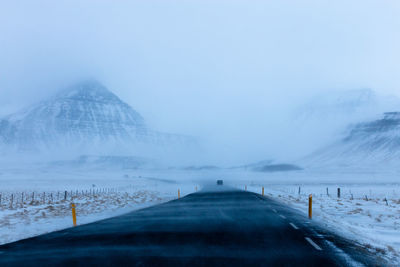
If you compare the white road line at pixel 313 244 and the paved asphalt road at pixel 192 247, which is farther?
the white road line at pixel 313 244

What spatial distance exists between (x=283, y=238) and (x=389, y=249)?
8.69 ft

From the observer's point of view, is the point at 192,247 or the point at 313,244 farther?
the point at 313,244

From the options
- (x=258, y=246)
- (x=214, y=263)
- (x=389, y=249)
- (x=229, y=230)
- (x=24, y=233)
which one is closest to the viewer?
(x=214, y=263)

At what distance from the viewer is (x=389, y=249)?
10.3m

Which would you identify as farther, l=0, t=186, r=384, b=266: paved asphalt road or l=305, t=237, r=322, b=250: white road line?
l=305, t=237, r=322, b=250: white road line

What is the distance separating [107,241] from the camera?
10.8 meters

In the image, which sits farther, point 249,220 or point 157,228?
point 249,220

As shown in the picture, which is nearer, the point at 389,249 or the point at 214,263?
the point at 214,263

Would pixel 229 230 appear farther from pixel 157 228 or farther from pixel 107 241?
pixel 107 241

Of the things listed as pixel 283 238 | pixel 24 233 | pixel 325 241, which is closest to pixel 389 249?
pixel 325 241

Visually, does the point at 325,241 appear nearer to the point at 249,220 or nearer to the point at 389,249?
the point at 389,249

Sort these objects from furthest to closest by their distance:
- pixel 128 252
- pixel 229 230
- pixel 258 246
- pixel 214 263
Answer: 1. pixel 229 230
2. pixel 258 246
3. pixel 128 252
4. pixel 214 263

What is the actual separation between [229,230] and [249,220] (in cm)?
316

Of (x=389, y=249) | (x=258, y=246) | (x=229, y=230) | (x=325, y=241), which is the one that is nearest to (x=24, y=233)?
(x=229, y=230)
